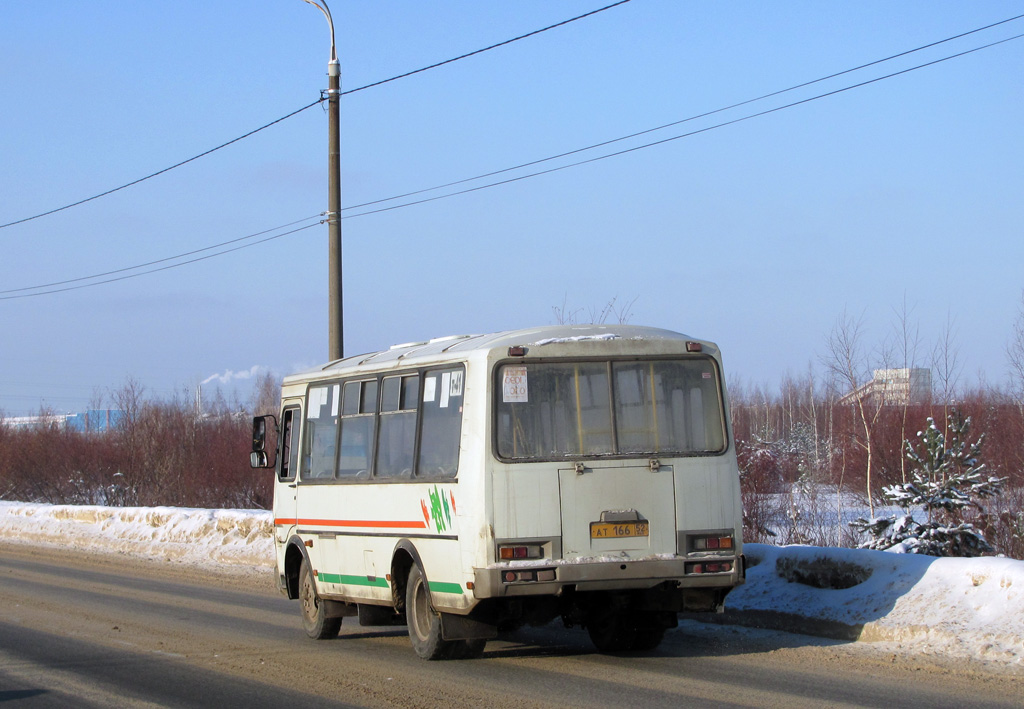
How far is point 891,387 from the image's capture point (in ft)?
112

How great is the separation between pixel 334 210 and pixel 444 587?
11.3 m

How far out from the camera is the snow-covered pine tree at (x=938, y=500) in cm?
1652

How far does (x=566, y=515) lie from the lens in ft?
29.8

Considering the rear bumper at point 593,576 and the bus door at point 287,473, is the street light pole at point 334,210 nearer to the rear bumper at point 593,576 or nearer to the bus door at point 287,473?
the bus door at point 287,473

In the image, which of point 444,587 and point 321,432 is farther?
point 321,432

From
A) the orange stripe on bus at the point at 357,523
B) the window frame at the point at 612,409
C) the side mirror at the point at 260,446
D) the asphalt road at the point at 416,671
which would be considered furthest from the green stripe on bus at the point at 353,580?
the window frame at the point at 612,409

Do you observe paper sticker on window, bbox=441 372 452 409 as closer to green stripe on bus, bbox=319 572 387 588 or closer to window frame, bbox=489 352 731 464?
window frame, bbox=489 352 731 464

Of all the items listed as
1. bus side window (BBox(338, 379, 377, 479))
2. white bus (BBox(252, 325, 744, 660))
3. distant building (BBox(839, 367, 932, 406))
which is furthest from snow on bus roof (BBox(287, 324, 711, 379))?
distant building (BBox(839, 367, 932, 406))

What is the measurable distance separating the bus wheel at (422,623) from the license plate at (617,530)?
1.68 metres

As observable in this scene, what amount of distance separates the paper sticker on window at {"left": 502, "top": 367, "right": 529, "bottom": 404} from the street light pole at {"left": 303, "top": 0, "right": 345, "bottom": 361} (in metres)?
9.88

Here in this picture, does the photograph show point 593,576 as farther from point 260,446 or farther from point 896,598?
point 260,446

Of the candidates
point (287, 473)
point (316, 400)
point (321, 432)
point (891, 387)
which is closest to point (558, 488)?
point (321, 432)

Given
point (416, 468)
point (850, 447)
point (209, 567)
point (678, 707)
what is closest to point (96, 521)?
point (209, 567)

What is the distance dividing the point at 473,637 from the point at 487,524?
126 centimetres
